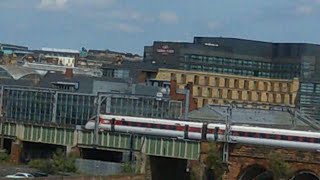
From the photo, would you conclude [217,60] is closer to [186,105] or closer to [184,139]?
[186,105]

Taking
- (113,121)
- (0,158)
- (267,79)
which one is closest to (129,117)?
(113,121)

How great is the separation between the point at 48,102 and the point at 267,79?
7386 centimetres

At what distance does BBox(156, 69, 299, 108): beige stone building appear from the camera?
138m

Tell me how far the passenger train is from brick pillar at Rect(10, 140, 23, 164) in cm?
661

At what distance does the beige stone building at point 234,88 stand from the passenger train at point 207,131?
57925mm

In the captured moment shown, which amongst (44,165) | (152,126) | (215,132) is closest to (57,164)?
(44,165)

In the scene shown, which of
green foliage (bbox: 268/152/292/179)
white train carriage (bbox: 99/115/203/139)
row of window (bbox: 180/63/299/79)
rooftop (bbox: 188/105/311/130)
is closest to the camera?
green foliage (bbox: 268/152/292/179)

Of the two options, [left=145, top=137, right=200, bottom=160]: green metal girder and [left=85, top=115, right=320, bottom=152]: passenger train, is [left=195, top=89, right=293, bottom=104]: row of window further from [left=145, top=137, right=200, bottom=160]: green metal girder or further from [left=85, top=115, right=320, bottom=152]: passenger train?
[left=145, top=137, right=200, bottom=160]: green metal girder

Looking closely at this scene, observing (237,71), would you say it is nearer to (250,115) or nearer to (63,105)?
(250,115)

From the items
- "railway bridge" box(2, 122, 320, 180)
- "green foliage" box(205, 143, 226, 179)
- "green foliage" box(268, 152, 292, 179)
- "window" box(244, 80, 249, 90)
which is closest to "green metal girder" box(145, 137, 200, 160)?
"railway bridge" box(2, 122, 320, 180)

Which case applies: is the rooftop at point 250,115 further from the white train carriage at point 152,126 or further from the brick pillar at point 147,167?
the brick pillar at point 147,167

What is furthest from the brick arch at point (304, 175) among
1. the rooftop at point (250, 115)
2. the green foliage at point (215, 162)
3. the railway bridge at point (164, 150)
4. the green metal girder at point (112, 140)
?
the rooftop at point (250, 115)

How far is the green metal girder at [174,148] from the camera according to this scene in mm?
71125

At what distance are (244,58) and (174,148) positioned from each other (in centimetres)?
8668
